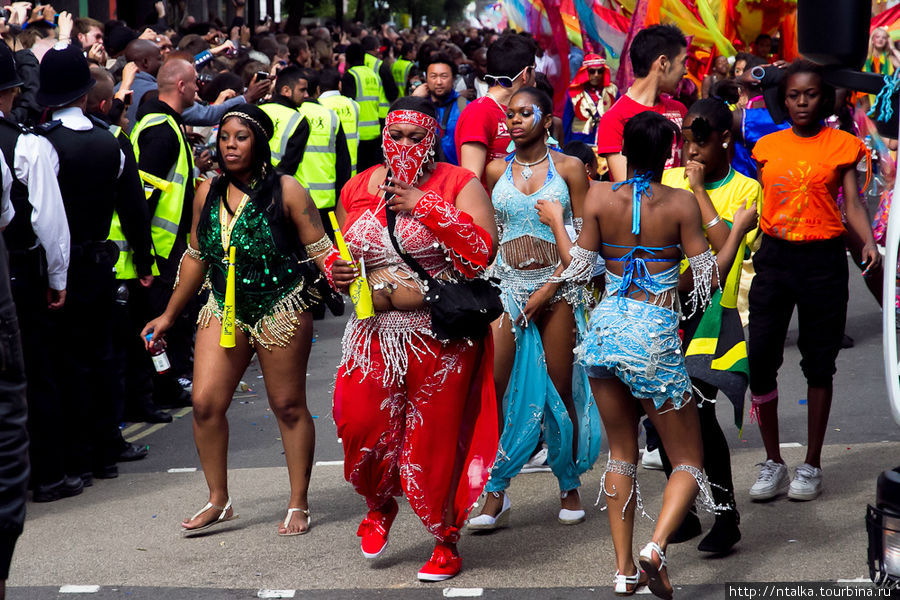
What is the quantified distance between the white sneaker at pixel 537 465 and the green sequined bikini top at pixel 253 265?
1.83m

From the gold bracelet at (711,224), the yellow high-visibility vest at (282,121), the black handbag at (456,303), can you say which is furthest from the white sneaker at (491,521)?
the yellow high-visibility vest at (282,121)

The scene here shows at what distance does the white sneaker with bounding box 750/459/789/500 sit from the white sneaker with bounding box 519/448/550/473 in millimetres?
1169

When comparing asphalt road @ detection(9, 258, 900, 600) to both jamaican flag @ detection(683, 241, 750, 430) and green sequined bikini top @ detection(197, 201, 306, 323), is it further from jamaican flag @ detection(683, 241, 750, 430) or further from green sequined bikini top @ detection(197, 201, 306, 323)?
green sequined bikini top @ detection(197, 201, 306, 323)

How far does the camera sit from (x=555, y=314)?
551cm

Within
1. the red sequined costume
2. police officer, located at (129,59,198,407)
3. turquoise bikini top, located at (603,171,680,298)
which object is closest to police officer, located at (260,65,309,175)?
police officer, located at (129,59,198,407)

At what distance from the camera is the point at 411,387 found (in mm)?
4871

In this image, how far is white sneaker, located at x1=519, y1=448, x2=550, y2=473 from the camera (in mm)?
6379

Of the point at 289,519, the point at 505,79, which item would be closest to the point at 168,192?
the point at 505,79

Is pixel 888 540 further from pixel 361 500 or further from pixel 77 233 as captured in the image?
pixel 77 233

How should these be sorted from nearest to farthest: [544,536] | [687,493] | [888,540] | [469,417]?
[888,540], [687,493], [469,417], [544,536]

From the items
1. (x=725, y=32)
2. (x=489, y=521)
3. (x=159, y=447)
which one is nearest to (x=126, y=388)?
(x=159, y=447)

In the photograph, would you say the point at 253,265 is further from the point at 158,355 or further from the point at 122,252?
the point at 122,252

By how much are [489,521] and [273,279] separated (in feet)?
4.98

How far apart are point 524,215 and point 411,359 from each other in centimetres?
110
